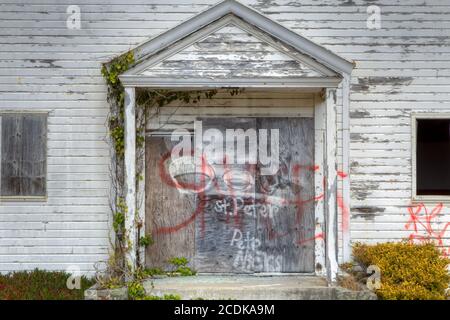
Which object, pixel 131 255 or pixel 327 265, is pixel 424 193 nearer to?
pixel 327 265

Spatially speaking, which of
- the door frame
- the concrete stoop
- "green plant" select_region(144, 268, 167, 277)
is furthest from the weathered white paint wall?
the concrete stoop

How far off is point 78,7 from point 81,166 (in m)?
A: 2.56

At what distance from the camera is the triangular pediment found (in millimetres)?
9367

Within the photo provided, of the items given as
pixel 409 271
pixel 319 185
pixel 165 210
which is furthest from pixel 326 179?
pixel 165 210

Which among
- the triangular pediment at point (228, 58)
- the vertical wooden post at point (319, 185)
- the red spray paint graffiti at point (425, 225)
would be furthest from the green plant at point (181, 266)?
the red spray paint graffiti at point (425, 225)

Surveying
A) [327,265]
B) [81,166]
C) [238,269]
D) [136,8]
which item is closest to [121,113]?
[81,166]

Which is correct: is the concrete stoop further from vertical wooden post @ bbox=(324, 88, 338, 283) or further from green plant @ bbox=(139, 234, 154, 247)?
green plant @ bbox=(139, 234, 154, 247)

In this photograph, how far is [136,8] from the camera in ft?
34.7

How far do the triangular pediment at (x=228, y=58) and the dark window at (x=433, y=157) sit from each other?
7.29 ft

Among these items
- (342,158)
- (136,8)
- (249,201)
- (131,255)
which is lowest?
(131,255)

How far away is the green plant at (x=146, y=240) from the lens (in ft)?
33.7

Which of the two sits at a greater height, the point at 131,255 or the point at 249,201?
the point at 249,201
